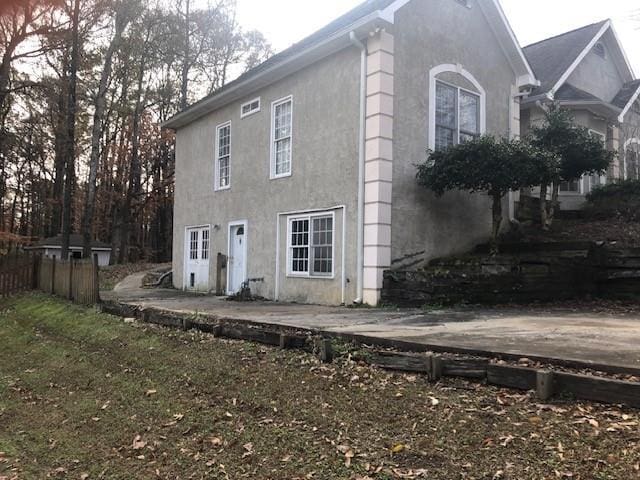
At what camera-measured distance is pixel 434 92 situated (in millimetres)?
12188

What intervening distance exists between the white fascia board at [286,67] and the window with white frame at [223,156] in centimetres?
76

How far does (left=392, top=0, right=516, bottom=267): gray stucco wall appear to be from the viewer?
448 inches

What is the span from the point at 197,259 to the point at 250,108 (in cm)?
510

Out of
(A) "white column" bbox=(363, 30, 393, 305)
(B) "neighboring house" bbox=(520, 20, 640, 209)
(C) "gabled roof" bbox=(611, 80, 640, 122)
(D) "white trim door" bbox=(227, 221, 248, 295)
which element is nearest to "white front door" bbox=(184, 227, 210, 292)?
(D) "white trim door" bbox=(227, 221, 248, 295)

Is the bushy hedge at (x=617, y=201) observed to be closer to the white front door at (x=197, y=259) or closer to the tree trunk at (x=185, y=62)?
the white front door at (x=197, y=259)

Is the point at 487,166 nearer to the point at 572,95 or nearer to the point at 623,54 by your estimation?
the point at 572,95

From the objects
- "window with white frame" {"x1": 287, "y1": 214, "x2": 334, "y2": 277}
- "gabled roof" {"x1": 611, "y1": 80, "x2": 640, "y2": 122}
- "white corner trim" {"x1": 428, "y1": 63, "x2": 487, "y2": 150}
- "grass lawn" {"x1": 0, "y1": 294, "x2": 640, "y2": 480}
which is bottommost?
"grass lawn" {"x1": 0, "y1": 294, "x2": 640, "y2": 480}

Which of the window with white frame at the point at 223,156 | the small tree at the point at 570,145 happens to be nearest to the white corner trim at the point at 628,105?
the small tree at the point at 570,145

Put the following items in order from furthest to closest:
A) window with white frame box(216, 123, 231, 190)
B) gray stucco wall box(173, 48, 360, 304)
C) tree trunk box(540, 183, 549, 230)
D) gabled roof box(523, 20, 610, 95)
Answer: gabled roof box(523, 20, 610, 95) < window with white frame box(216, 123, 231, 190) < tree trunk box(540, 183, 549, 230) < gray stucco wall box(173, 48, 360, 304)

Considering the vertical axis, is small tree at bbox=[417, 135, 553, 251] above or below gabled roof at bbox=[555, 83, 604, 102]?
below

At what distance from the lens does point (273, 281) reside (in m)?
13.4

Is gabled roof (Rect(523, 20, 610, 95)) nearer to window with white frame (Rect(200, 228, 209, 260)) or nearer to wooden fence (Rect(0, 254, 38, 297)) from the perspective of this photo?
window with white frame (Rect(200, 228, 209, 260))

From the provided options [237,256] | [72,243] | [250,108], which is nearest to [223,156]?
[250,108]

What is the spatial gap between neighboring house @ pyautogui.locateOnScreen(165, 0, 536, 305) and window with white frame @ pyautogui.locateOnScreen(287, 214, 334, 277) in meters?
0.03
